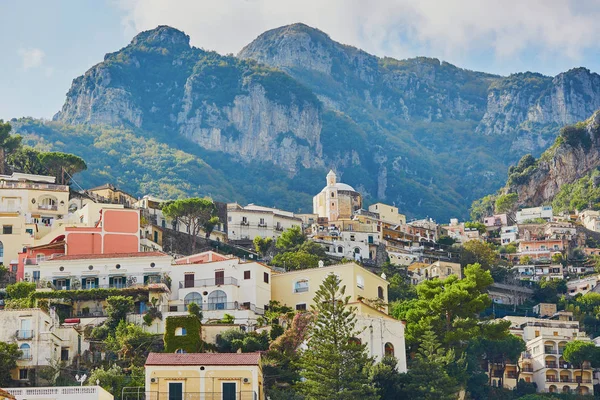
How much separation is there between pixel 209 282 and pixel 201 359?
19969 millimetres

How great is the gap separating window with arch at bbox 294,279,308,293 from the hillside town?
0.29 feet

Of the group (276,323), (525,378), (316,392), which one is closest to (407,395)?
(316,392)

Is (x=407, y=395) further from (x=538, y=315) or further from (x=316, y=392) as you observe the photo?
(x=538, y=315)

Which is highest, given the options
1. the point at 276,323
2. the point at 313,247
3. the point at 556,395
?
the point at 313,247

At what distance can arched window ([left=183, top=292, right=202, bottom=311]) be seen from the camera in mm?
64438

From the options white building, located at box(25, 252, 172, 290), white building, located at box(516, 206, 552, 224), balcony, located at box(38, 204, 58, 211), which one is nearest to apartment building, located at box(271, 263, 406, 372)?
white building, located at box(25, 252, 172, 290)

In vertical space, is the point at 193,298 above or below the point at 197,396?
above

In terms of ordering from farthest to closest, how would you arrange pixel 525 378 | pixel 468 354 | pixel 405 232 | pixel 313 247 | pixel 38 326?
pixel 405 232 → pixel 313 247 → pixel 525 378 → pixel 468 354 → pixel 38 326

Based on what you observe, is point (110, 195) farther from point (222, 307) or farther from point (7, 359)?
point (7, 359)

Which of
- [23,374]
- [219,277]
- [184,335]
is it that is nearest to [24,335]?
[23,374]

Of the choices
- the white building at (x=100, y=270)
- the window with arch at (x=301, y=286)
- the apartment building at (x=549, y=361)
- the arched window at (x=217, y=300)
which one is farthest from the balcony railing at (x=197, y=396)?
the apartment building at (x=549, y=361)

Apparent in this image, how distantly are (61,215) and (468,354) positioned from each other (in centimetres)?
3714

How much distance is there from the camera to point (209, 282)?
65.4m

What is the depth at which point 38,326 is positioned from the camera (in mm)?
52125
